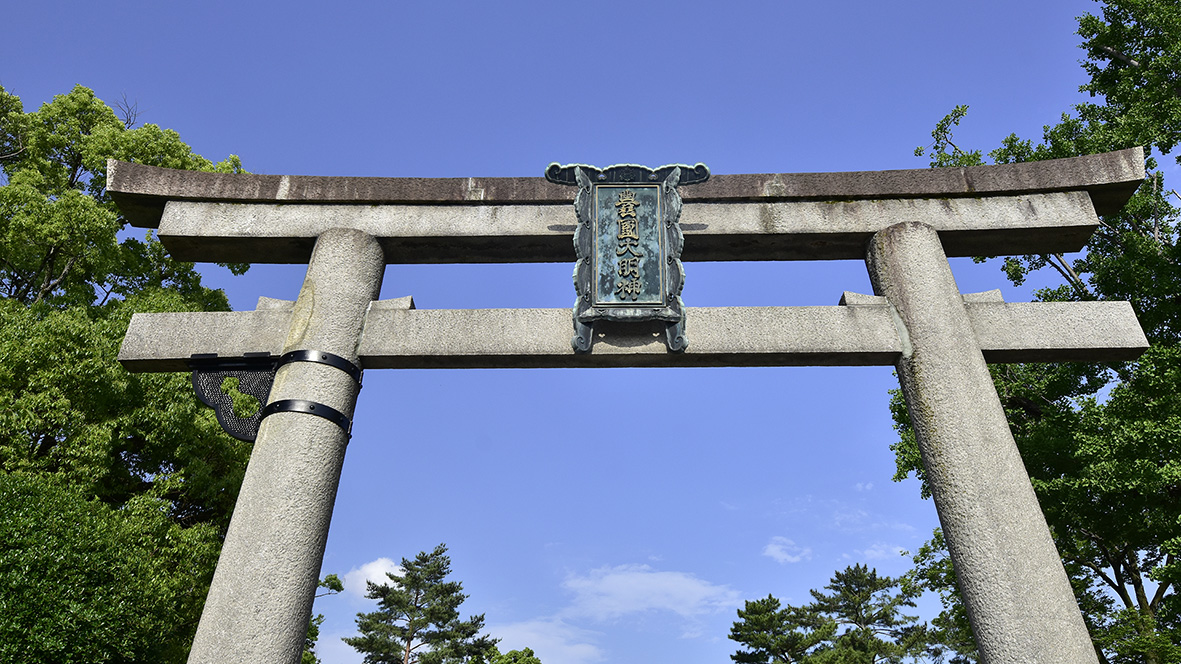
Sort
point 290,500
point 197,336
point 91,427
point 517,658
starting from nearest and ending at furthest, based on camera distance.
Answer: point 290,500
point 197,336
point 91,427
point 517,658

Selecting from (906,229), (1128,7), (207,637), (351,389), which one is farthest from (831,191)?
(1128,7)

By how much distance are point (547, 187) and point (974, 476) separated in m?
3.78

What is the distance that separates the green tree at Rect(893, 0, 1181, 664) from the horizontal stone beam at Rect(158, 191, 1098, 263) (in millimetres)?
6561

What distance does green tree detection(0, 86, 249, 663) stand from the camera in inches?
279

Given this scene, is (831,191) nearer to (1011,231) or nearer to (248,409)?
(1011,231)

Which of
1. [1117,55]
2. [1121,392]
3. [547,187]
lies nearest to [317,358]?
[547,187]

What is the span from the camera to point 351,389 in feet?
16.5

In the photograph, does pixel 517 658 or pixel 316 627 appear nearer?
pixel 316 627

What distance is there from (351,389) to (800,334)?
3280mm

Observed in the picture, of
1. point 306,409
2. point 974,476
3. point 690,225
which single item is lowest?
point 974,476

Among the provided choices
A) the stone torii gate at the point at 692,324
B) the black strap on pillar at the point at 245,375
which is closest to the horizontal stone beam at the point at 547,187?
the stone torii gate at the point at 692,324

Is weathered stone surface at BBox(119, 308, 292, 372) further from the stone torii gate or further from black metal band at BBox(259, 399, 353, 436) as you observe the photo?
black metal band at BBox(259, 399, 353, 436)

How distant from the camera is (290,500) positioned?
443cm

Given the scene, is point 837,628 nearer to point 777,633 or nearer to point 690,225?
point 777,633
